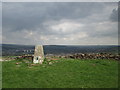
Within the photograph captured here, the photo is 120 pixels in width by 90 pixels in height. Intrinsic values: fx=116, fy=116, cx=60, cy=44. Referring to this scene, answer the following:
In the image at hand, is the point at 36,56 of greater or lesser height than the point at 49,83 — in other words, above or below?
above

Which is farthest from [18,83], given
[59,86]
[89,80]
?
[89,80]

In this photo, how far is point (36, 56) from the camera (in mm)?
23422

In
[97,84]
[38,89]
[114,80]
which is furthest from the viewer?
[114,80]

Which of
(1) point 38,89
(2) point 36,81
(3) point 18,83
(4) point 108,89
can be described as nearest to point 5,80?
(3) point 18,83

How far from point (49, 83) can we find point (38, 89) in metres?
1.66

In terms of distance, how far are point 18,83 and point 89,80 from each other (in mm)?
8096

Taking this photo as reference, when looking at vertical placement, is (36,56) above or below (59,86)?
above

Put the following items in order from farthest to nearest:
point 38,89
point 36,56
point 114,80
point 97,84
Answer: point 36,56, point 114,80, point 97,84, point 38,89

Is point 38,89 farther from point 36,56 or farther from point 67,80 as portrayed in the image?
point 36,56

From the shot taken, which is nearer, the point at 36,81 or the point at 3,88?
the point at 3,88

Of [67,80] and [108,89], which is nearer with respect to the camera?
[108,89]

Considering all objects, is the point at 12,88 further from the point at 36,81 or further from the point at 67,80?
the point at 67,80

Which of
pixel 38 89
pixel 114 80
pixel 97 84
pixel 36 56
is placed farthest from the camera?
pixel 36 56

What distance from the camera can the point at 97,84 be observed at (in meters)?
12.5
